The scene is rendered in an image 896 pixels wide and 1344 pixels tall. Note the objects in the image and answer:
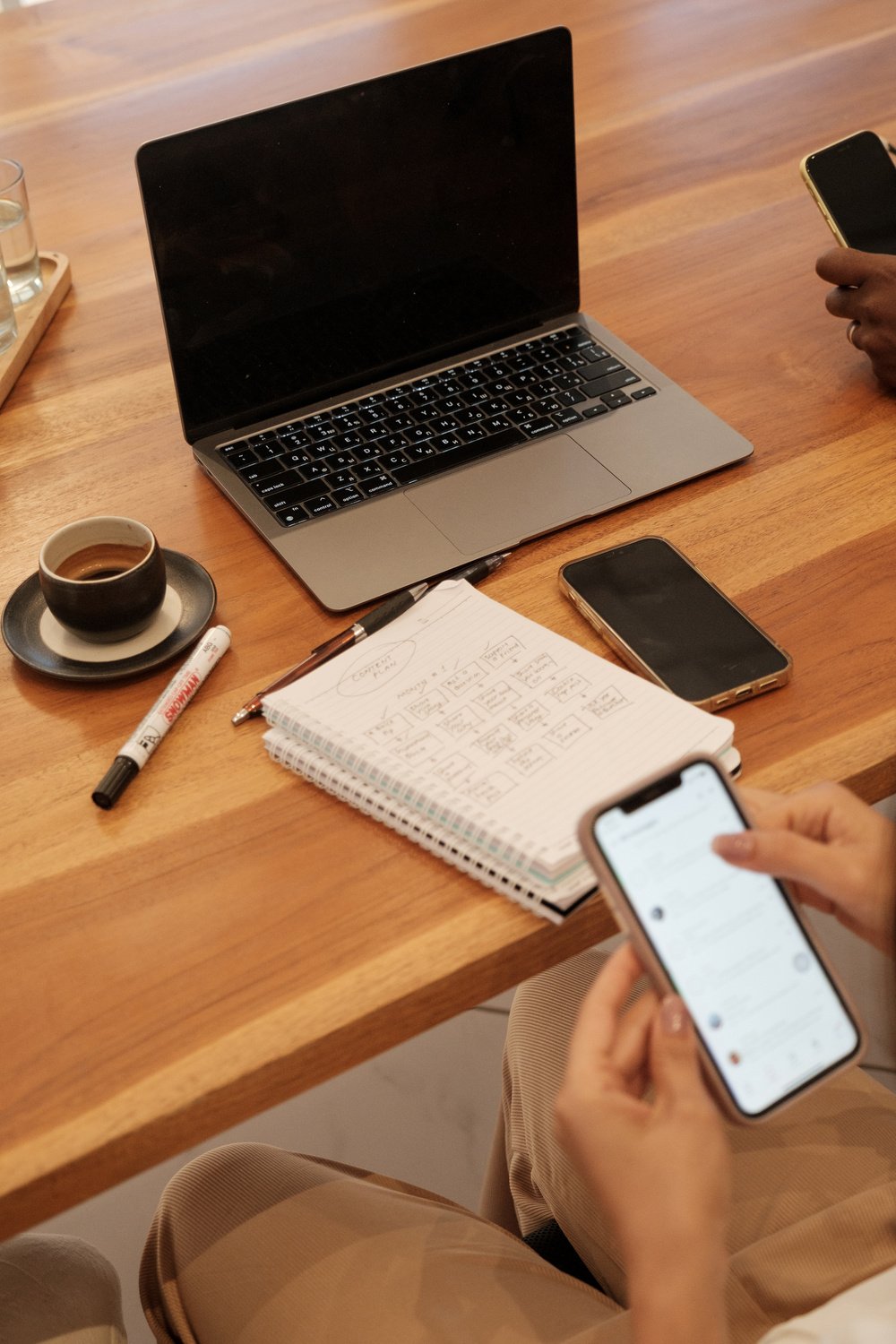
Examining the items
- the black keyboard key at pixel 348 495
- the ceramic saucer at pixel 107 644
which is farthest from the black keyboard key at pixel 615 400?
the ceramic saucer at pixel 107 644

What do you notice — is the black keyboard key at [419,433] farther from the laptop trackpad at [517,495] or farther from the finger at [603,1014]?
the finger at [603,1014]

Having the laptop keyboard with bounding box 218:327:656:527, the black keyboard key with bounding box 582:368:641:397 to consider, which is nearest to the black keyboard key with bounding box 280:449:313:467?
the laptop keyboard with bounding box 218:327:656:527

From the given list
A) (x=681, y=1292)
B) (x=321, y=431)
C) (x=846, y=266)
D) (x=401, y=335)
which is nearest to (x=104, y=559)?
(x=321, y=431)

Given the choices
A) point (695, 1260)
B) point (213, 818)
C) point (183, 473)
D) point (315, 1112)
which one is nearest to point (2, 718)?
point (213, 818)

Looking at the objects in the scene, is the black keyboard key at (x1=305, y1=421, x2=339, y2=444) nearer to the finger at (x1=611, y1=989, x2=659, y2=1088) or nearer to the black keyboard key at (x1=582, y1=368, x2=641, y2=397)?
the black keyboard key at (x1=582, y1=368, x2=641, y2=397)

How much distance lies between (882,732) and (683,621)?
0.47ft

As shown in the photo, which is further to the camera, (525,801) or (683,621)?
(683,621)

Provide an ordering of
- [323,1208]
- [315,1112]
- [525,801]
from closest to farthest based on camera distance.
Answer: [525,801] → [323,1208] → [315,1112]

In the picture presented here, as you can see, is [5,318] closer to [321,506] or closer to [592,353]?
[321,506]

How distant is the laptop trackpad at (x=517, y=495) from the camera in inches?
37.1

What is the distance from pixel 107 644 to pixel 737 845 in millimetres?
436

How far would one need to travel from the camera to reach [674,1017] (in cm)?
62

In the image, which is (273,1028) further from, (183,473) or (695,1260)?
(183,473)

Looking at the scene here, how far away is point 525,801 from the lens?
0.73 meters
